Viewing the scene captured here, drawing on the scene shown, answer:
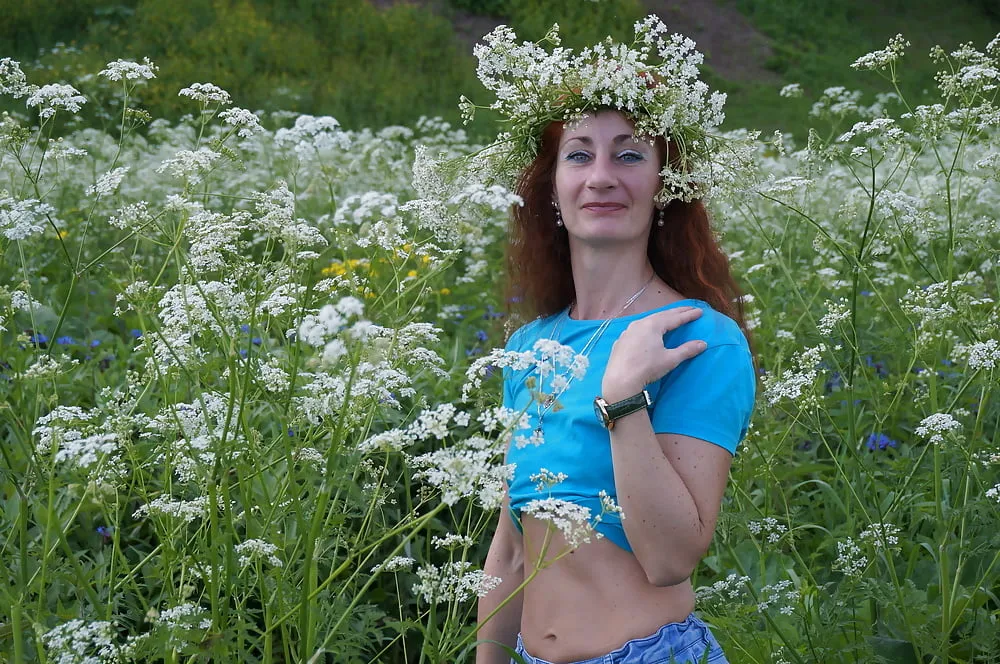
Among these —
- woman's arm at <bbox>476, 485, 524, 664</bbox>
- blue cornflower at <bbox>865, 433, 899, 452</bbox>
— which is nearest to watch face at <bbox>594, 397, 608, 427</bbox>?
woman's arm at <bbox>476, 485, 524, 664</bbox>

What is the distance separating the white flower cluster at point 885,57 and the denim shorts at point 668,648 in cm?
192

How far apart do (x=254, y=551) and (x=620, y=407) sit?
750mm

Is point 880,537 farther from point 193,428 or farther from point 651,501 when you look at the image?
point 193,428

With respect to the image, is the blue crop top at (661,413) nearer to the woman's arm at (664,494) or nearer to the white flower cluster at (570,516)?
the woman's arm at (664,494)

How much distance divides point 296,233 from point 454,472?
0.60 metres

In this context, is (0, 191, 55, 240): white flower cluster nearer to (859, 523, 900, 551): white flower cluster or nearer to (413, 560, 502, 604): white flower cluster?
(413, 560, 502, 604): white flower cluster

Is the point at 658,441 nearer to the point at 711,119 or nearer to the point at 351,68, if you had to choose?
the point at 711,119

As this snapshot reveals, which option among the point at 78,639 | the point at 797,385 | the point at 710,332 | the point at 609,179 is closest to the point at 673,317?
the point at 710,332

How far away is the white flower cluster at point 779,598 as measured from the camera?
107 inches

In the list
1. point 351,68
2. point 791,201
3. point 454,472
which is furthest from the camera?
point 351,68

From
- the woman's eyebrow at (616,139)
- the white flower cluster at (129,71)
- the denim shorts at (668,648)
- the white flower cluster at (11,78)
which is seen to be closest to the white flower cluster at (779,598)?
the denim shorts at (668,648)

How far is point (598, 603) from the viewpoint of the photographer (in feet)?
7.26

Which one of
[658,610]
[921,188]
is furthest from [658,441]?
[921,188]

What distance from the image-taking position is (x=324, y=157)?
8383 millimetres
